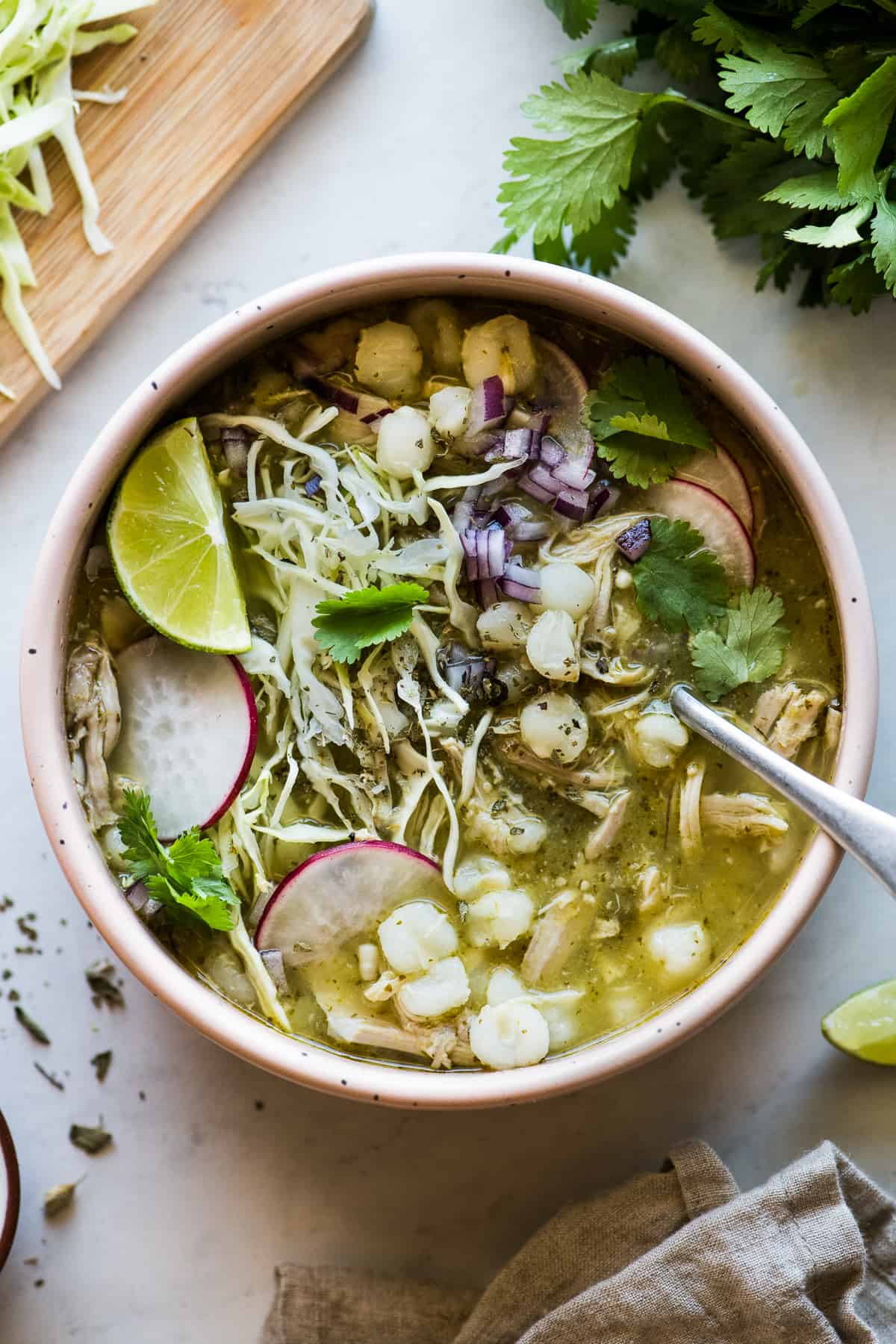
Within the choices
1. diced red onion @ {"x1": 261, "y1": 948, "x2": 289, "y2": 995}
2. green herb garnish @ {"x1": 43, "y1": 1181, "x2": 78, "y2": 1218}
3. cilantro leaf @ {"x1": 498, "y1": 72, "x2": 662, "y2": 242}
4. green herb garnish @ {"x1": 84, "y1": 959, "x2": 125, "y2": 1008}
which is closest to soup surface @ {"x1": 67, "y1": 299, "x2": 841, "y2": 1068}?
diced red onion @ {"x1": 261, "y1": 948, "x2": 289, "y2": 995}

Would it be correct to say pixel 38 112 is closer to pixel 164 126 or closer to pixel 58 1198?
pixel 164 126

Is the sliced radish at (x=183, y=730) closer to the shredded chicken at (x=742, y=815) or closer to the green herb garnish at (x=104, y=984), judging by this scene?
the green herb garnish at (x=104, y=984)

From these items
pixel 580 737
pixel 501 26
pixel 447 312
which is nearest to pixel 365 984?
pixel 580 737

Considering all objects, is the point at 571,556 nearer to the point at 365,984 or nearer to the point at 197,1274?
the point at 365,984

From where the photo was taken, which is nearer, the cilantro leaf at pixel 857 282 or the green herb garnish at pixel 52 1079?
the cilantro leaf at pixel 857 282

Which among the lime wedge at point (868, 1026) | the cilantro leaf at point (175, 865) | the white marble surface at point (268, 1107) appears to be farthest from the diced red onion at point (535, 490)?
the lime wedge at point (868, 1026)
